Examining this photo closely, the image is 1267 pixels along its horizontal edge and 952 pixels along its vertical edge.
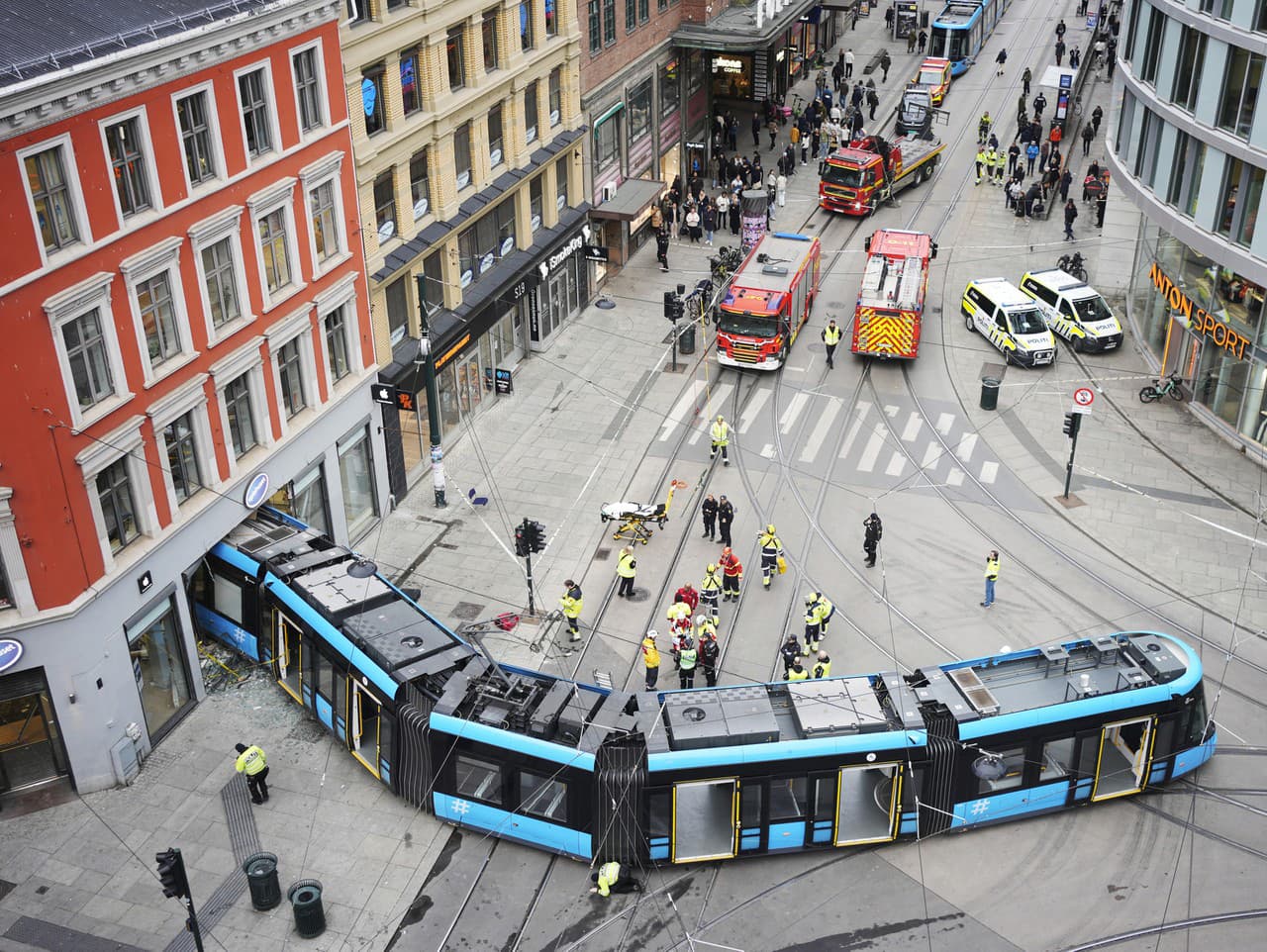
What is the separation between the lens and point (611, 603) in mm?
33938

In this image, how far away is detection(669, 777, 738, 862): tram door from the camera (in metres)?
24.5

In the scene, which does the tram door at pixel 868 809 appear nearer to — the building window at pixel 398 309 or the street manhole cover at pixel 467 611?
the street manhole cover at pixel 467 611

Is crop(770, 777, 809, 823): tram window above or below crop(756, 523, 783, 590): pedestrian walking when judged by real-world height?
above

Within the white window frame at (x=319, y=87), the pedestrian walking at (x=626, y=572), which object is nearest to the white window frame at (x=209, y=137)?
the white window frame at (x=319, y=87)

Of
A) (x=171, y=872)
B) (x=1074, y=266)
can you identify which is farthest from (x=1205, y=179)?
(x=171, y=872)

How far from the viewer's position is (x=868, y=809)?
83.1 ft

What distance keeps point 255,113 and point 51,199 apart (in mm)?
6531

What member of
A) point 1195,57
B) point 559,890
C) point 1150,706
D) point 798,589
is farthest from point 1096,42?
point 559,890

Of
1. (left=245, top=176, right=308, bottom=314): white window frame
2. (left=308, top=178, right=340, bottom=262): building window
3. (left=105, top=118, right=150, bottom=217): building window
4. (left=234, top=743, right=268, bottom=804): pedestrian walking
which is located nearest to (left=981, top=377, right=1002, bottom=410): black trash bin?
(left=308, top=178, right=340, bottom=262): building window

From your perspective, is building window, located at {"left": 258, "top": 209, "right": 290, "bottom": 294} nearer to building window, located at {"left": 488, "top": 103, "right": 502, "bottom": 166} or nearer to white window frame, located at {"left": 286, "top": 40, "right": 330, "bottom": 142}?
white window frame, located at {"left": 286, "top": 40, "right": 330, "bottom": 142}

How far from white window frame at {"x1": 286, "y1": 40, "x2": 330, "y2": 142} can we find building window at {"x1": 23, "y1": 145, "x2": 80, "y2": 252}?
7272 mm

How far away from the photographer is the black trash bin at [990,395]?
42.6 m

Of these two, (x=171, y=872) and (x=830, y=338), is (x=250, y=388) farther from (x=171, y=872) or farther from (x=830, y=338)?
(x=830, y=338)

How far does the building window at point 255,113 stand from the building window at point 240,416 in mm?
5090
